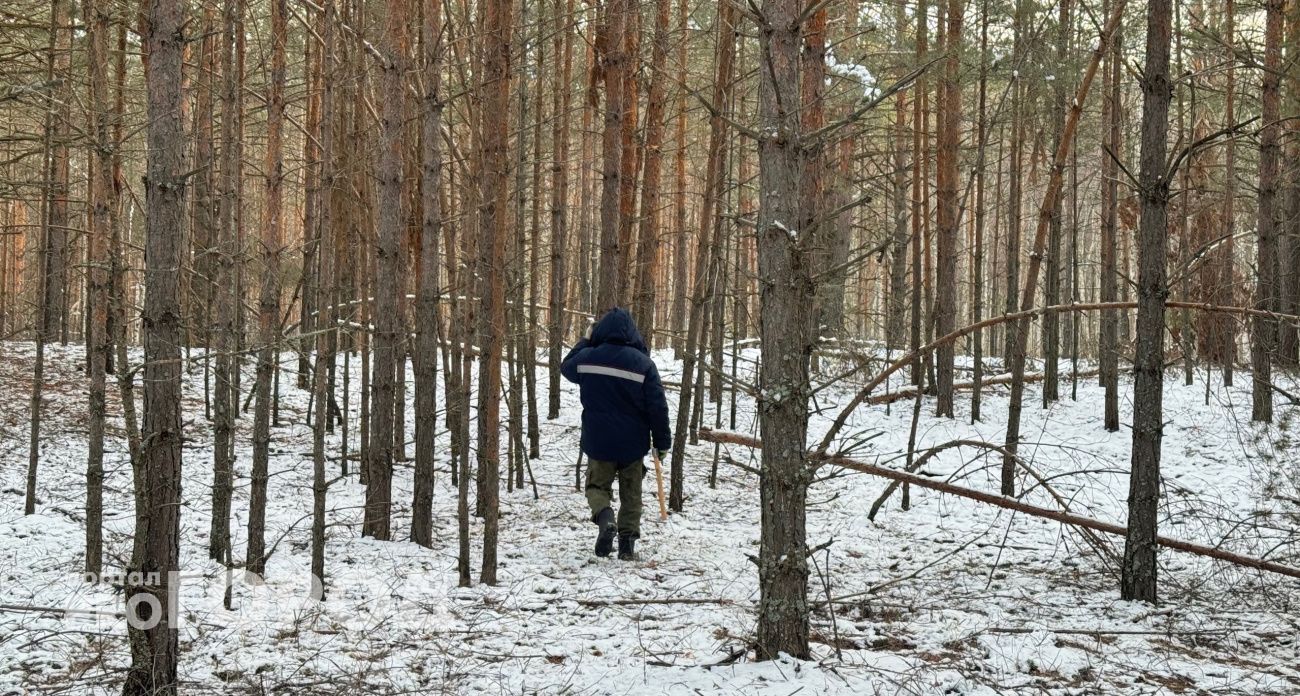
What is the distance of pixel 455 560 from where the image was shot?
699 centimetres

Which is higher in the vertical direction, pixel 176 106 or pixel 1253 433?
pixel 176 106

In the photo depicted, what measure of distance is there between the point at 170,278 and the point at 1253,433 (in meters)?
12.5

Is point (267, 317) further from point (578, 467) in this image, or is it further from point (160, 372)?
point (578, 467)

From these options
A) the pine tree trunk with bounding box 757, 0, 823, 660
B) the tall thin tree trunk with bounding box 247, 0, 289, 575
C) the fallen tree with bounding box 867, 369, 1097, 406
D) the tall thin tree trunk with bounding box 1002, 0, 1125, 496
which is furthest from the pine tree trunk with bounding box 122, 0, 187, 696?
the fallen tree with bounding box 867, 369, 1097, 406

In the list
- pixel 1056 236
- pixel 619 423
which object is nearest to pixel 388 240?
pixel 619 423

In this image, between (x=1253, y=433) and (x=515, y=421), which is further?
(x=1253, y=433)

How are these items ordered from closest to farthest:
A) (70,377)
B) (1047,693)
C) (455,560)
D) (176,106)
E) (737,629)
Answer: (176,106) < (1047,693) < (737,629) < (455,560) < (70,377)

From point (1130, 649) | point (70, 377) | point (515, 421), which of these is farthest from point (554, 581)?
point (70, 377)

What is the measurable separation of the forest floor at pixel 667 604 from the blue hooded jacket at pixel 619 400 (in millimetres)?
922

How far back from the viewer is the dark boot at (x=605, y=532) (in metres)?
7.07

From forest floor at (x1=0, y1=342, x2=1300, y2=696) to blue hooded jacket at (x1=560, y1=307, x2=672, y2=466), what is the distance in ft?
3.02

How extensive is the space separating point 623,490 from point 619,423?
55cm

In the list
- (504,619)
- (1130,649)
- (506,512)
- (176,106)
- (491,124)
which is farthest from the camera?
(506,512)

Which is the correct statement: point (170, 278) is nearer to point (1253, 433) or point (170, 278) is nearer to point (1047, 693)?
point (1047, 693)
